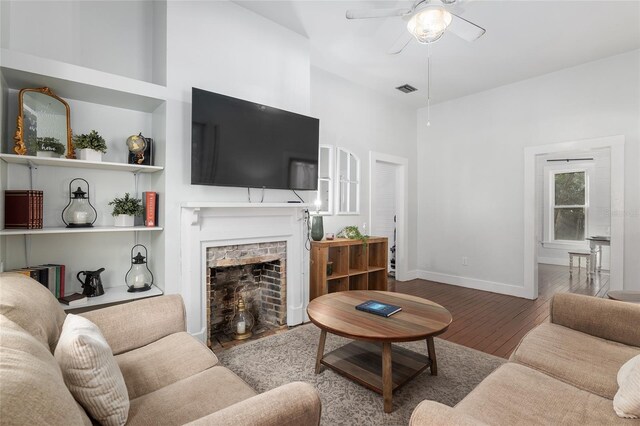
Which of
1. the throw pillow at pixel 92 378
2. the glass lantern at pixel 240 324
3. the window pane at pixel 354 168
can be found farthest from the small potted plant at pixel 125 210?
the window pane at pixel 354 168

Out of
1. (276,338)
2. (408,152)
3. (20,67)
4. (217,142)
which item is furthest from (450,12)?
(408,152)

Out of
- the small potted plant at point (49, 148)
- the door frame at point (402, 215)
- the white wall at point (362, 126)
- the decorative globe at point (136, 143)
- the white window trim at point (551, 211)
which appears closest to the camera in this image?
the small potted plant at point (49, 148)

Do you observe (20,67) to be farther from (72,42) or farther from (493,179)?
(493,179)

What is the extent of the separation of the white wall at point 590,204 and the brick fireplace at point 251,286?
13.9ft

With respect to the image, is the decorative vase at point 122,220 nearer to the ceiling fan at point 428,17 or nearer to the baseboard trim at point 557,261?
the ceiling fan at point 428,17

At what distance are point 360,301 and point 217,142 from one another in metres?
1.71

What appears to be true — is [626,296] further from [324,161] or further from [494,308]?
[324,161]

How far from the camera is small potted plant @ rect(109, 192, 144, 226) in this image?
237 centimetres

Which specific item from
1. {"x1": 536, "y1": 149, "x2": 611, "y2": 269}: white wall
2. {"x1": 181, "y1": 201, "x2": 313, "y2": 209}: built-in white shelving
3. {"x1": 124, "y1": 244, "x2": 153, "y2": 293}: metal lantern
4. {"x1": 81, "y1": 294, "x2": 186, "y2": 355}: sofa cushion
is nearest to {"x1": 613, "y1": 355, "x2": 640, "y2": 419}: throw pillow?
{"x1": 81, "y1": 294, "x2": 186, "y2": 355}: sofa cushion

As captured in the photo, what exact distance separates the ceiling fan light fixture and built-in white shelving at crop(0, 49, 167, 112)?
1917 mm

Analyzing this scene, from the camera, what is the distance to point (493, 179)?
4.60m

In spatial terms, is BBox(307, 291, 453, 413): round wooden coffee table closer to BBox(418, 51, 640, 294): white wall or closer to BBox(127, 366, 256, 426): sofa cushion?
BBox(127, 366, 256, 426): sofa cushion

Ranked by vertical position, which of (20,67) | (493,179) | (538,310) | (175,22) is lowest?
(538,310)

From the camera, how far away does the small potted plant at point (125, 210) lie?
7.77 ft
